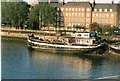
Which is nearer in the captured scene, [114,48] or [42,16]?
[114,48]

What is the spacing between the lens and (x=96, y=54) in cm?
1092

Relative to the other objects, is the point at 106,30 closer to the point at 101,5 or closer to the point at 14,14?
the point at 101,5

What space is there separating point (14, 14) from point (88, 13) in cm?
330

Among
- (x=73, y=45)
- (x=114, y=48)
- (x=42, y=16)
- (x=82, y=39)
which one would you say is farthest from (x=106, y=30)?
(x=114, y=48)

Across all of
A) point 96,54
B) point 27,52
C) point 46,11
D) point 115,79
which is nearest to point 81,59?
point 96,54

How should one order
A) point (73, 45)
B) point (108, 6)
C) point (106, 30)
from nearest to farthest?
point (73, 45) < point (106, 30) < point (108, 6)

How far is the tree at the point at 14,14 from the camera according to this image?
18047mm

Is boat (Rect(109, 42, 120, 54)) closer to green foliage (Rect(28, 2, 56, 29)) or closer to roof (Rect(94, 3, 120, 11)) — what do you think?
green foliage (Rect(28, 2, 56, 29))

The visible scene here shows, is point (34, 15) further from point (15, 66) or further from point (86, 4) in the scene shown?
point (15, 66)

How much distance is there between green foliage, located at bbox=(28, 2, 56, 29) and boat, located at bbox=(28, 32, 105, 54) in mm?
5066

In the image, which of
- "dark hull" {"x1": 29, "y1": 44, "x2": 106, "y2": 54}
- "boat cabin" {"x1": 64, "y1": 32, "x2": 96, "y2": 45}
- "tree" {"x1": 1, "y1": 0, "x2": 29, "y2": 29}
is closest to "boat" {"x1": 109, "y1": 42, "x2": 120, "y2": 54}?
"dark hull" {"x1": 29, "y1": 44, "x2": 106, "y2": 54}

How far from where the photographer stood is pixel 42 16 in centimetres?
1773

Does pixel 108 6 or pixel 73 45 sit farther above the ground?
pixel 108 6

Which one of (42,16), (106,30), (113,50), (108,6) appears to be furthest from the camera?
(108,6)
